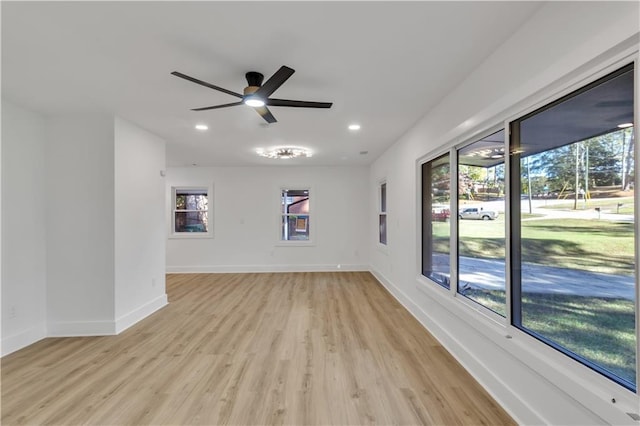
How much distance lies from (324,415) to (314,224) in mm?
5101

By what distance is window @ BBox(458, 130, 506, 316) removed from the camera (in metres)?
2.22

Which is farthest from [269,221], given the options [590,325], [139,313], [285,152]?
[590,325]

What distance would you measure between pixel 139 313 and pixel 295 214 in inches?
157

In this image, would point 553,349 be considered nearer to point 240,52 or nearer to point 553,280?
point 553,280

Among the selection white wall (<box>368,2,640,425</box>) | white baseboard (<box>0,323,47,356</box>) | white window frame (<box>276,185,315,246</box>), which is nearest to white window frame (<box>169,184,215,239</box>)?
white window frame (<box>276,185,315,246</box>)

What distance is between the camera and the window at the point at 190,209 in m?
6.82

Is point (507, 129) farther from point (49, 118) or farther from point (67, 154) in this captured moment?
point (49, 118)

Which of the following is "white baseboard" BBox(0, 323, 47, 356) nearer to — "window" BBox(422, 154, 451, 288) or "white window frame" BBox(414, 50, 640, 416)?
"white window frame" BBox(414, 50, 640, 416)

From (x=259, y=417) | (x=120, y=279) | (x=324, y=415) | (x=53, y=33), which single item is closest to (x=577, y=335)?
(x=324, y=415)

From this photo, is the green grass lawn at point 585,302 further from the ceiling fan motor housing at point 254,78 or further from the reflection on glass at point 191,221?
the reflection on glass at point 191,221

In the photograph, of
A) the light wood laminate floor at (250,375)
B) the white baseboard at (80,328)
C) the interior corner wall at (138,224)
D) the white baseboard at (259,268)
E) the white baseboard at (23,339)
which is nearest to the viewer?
the light wood laminate floor at (250,375)

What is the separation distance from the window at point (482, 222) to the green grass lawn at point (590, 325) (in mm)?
337

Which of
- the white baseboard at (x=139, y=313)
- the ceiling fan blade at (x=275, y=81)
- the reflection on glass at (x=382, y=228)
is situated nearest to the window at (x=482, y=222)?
the ceiling fan blade at (x=275, y=81)

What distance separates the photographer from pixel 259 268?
22.1 ft
